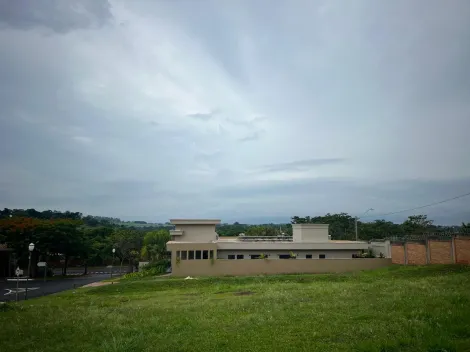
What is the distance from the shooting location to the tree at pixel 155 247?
154 ft

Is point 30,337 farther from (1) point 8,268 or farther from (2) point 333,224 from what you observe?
(2) point 333,224

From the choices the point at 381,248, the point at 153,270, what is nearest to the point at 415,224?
the point at 381,248

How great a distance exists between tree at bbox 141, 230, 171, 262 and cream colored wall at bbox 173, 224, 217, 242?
10.6 metres

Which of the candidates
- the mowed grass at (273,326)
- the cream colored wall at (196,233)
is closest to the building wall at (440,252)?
the mowed grass at (273,326)

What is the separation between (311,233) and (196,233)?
475 inches

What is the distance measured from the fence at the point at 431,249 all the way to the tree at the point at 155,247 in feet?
90.4

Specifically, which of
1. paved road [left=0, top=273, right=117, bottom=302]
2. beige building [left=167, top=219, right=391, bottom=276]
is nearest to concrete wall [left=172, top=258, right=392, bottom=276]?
beige building [left=167, top=219, right=391, bottom=276]

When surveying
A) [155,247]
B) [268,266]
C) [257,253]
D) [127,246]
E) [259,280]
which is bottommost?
[259,280]

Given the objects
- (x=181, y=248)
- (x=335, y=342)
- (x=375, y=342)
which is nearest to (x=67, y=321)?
(x=335, y=342)

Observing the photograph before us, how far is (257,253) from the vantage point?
36.8 m

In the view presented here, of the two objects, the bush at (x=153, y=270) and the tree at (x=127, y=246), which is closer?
the bush at (x=153, y=270)

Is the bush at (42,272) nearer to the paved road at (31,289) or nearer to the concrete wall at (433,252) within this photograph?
the paved road at (31,289)

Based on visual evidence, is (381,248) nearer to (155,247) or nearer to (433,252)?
(433,252)

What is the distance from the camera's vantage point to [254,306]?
14.3 m
